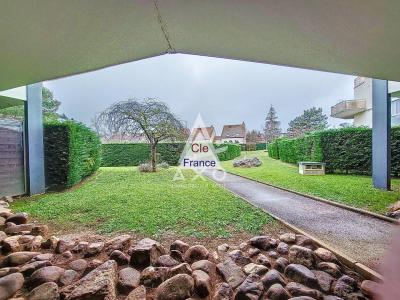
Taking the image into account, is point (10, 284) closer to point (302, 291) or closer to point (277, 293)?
point (277, 293)

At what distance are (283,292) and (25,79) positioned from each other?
438cm

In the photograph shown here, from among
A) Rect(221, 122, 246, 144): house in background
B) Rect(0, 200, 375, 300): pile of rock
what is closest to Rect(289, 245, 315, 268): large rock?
Rect(0, 200, 375, 300): pile of rock

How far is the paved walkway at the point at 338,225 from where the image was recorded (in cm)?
279

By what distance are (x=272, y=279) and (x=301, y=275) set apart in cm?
28

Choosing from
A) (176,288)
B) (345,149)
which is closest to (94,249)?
(176,288)

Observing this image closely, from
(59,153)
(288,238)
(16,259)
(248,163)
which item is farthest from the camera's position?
(248,163)

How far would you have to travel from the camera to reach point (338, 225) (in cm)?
371

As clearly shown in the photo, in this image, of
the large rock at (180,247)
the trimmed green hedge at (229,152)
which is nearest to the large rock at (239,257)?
the large rock at (180,247)

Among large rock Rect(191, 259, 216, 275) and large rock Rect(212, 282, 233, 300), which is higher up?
large rock Rect(191, 259, 216, 275)

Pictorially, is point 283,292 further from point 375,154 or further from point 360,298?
point 375,154

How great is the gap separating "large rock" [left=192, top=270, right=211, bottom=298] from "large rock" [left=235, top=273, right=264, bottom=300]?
251 mm

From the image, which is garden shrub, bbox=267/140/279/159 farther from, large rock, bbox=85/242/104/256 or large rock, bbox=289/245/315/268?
large rock, bbox=85/242/104/256

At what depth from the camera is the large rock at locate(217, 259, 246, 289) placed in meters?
2.15

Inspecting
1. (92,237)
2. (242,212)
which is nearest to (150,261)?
(92,237)
